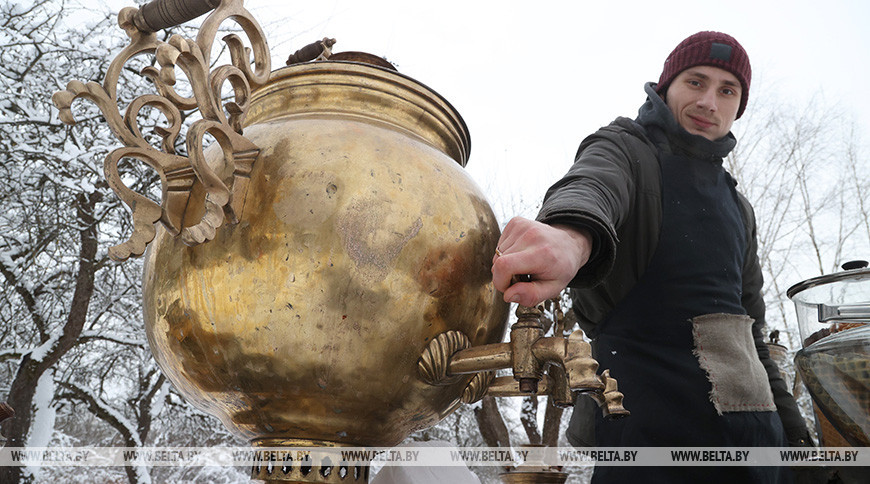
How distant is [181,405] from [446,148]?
725cm

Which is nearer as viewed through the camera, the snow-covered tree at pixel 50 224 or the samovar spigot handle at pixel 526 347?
the samovar spigot handle at pixel 526 347

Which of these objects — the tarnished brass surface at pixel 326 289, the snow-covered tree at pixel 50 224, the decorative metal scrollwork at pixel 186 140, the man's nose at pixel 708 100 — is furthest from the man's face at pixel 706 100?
the snow-covered tree at pixel 50 224

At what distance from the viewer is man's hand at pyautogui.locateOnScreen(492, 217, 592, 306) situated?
86cm

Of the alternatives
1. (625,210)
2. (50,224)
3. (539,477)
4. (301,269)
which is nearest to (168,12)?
(301,269)

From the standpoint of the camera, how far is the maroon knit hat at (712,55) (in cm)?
148

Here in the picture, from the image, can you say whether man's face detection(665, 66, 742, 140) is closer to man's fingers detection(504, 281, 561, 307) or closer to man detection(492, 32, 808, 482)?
man detection(492, 32, 808, 482)

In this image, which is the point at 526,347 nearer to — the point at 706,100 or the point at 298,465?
the point at 298,465

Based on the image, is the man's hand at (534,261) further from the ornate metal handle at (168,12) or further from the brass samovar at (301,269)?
the ornate metal handle at (168,12)

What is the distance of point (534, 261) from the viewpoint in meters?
0.86

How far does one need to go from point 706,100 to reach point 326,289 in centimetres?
101

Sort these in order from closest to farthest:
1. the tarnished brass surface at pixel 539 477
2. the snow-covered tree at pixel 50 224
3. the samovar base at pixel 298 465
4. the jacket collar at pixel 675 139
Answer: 1. the samovar base at pixel 298 465
2. the jacket collar at pixel 675 139
3. the tarnished brass surface at pixel 539 477
4. the snow-covered tree at pixel 50 224

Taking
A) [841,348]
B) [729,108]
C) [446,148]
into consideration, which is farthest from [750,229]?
[446,148]

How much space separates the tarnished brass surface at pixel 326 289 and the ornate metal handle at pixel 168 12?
0.20 meters

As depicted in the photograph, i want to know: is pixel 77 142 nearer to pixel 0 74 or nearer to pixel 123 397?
pixel 0 74
